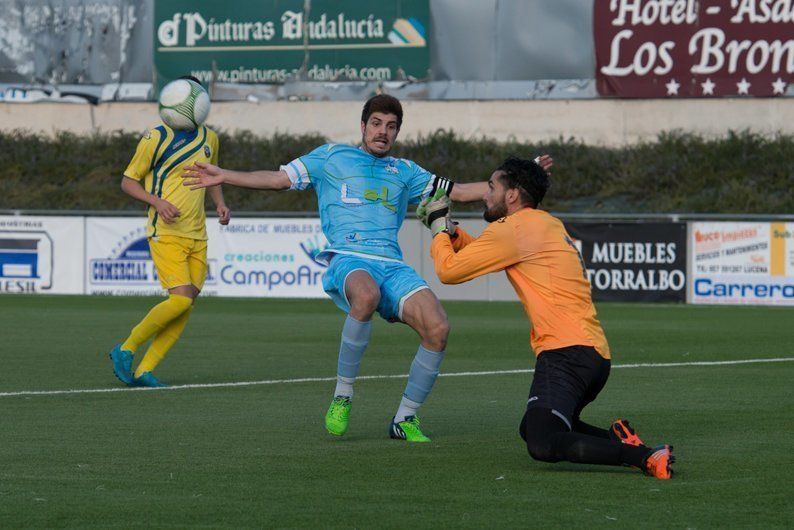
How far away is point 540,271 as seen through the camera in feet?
26.2

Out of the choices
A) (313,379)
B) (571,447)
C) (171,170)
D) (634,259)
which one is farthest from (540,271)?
(634,259)

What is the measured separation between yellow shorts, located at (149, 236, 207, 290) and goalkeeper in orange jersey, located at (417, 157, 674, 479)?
433 cm

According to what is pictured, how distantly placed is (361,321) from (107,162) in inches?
1208

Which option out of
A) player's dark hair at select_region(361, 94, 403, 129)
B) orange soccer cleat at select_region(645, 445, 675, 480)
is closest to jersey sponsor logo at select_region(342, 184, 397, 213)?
player's dark hair at select_region(361, 94, 403, 129)

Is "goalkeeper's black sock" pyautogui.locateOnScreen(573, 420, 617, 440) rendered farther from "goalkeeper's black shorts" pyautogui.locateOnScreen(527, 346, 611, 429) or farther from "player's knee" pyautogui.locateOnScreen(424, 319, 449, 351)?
"player's knee" pyautogui.locateOnScreen(424, 319, 449, 351)

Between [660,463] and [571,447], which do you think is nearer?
[660,463]

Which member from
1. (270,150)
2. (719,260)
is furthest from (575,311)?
(270,150)

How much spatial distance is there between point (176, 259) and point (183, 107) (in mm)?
1178

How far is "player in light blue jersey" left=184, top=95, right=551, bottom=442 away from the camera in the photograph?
8.87m

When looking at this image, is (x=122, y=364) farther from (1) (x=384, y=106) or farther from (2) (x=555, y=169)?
(2) (x=555, y=169)

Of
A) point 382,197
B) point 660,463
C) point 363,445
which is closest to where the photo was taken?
point 660,463

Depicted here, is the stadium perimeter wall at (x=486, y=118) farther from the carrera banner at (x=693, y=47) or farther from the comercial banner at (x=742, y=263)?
the comercial banner at (x=742, y=263)

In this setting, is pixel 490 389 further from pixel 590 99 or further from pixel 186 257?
pixel 590 99

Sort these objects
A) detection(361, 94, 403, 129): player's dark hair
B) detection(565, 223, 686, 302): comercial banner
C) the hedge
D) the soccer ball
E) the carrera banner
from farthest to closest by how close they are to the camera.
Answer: the carrera banner < the hedge < detection(565, 223, 686, 302): comercial banner < the soccer ball < detection(361, 94, 403, 129): player's dark hair
